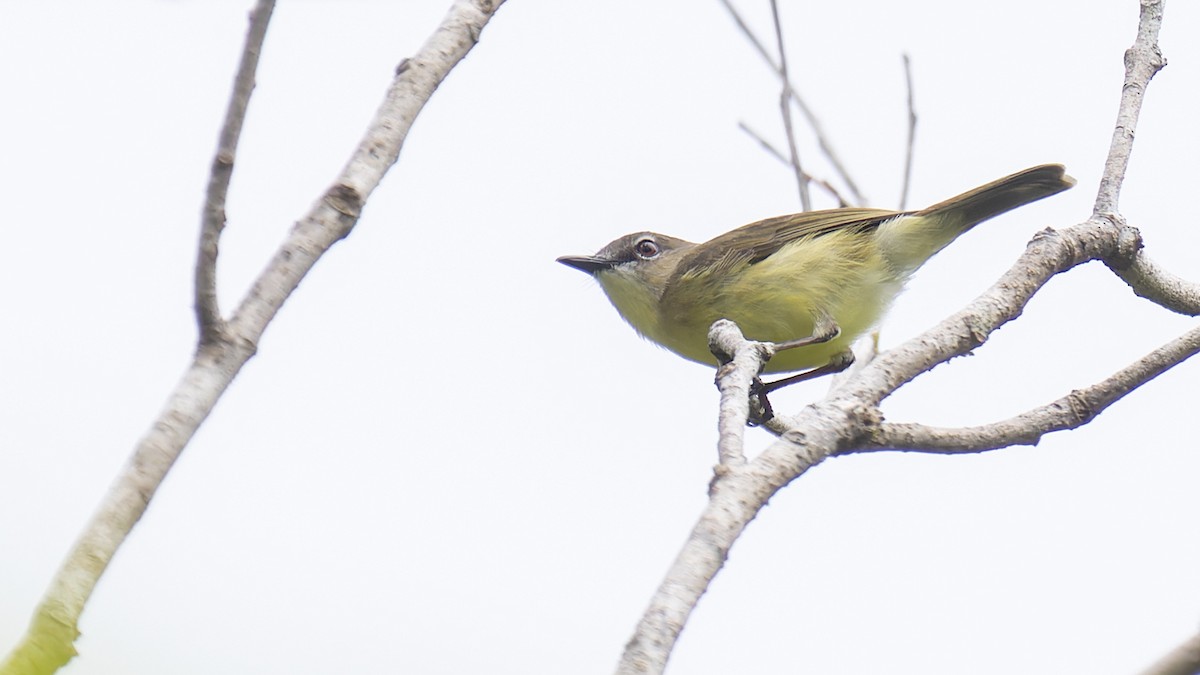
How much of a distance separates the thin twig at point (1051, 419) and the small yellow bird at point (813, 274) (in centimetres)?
220

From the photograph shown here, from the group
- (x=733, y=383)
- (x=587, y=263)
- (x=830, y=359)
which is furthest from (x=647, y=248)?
(x=733, y=383)

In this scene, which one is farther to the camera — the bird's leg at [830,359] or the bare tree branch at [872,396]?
the bird's leg at [830,359]

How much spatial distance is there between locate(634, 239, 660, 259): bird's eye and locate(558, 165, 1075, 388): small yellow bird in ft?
1.53

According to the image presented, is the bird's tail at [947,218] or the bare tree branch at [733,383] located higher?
the bird's tail at [947,218]

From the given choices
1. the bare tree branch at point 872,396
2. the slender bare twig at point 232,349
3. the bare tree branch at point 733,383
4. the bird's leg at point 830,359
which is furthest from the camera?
the bird's leg at point 830,359

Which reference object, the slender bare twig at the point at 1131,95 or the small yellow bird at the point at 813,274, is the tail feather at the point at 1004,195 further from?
the slender bare twig at the point at 1131,95

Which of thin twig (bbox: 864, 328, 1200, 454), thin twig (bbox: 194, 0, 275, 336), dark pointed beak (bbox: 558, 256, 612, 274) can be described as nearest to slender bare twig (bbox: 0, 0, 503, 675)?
thin twig (bbox: 194, 0, 275, 336)

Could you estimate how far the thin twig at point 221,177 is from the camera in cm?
207

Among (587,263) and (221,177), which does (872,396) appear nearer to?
(221,177)

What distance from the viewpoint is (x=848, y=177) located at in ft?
17.8

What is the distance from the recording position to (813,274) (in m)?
5.71

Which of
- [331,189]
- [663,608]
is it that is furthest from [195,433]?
[663,608]

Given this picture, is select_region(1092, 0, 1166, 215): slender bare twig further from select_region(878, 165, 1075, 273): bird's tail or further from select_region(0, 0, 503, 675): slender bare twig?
select_region(0, 0, 503, 675): slender bare twig

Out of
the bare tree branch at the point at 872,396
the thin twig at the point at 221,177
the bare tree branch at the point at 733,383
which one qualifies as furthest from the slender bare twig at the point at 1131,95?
the thin twig at the point at 221,177
